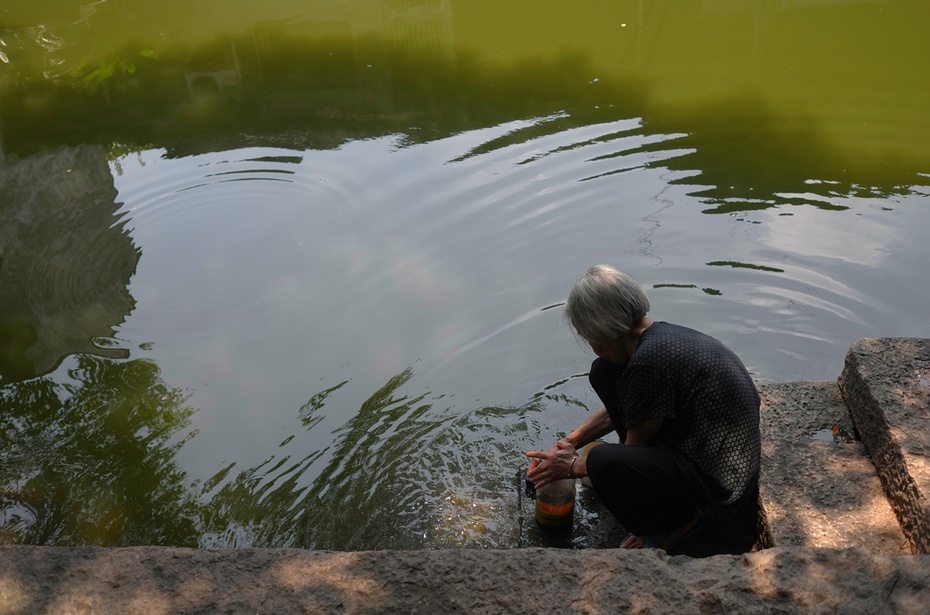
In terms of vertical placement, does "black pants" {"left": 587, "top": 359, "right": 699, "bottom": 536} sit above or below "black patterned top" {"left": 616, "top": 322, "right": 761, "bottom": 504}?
below

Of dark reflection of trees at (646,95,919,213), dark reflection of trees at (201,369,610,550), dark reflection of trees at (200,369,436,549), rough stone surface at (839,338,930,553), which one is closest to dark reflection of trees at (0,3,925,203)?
dark reflection of trees at (646,95,919,213)

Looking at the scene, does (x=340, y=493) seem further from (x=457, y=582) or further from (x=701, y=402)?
(x=701, y=402)

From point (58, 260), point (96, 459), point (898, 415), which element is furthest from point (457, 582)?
point (58, 260)

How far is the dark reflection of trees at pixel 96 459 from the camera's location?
408 centimetres

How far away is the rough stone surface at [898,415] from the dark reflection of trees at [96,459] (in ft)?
9.34

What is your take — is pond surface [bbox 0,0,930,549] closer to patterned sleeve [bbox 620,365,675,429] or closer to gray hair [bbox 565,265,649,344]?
patterned sleeve [bbox 620,365,675,429]

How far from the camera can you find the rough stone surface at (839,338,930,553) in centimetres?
298

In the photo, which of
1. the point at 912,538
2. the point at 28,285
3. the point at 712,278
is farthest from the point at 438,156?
the point at 912,538

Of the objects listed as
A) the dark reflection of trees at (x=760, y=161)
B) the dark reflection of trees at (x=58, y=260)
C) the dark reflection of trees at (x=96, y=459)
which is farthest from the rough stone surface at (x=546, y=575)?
the dark reflection of trees at (x=760, y=161)

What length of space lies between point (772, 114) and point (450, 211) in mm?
2923

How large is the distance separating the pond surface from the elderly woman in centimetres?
51

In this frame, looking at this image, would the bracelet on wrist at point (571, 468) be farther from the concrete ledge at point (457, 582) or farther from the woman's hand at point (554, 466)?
the concrete ledge at point (457, 582)

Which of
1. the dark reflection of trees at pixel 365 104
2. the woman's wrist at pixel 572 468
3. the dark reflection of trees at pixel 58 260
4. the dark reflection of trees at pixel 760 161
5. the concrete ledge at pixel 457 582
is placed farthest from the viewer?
the dark reflection of trees at pixel 365 104

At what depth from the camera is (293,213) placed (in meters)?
6.67
